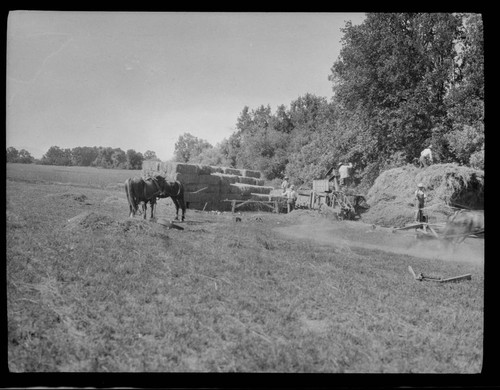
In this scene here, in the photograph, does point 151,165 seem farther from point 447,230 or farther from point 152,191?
point 447,230

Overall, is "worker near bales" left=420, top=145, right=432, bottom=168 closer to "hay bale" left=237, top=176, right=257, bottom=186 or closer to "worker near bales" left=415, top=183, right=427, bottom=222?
"worker near bales" left=415, top=183, right=427, bottom=222

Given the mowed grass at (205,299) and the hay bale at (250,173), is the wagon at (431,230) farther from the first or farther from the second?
the hay bale at (250,173)

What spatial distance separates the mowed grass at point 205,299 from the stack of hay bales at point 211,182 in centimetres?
25

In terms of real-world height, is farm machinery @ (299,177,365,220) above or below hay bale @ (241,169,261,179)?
below

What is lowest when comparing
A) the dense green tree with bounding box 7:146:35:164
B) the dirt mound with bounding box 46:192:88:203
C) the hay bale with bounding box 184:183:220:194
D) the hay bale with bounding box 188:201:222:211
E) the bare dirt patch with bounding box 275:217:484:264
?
the bare dirt patch with bounding box 275:217:484:264

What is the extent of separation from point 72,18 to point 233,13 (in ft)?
5.24

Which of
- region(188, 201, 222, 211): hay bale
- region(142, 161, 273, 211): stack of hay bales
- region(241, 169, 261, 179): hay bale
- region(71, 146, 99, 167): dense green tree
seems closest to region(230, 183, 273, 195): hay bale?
region(142, 161, 273, 211): stack of hay bales

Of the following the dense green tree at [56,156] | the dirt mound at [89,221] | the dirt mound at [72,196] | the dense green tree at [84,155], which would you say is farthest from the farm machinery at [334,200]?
the dense green tree at [56,156]

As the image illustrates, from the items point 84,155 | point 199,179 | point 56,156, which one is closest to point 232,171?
point 199,179

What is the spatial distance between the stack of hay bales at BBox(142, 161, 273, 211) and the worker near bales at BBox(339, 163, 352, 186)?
914mm

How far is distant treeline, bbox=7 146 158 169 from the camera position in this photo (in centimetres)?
364

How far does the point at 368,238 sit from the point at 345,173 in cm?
82

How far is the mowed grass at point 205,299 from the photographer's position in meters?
3.14
